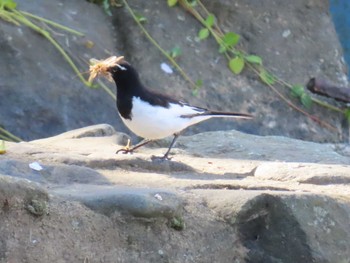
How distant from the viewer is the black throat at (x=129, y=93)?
5.23 meters

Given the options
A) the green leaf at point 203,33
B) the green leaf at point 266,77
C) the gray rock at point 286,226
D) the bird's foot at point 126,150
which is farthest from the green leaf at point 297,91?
the gray rock at point 286,226

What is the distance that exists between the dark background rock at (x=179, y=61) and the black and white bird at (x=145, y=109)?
1.40 metres

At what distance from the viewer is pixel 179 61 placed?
7445 mm

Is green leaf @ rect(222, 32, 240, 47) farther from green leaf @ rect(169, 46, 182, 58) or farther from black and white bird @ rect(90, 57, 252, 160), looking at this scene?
black and white bird @ rect(90, 57, 252, 160)

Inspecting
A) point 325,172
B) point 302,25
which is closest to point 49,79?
point 302,25

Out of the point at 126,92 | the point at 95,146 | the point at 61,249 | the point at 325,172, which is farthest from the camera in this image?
the point at 126,92

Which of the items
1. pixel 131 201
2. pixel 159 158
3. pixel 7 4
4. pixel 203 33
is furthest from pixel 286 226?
pixel 203 33

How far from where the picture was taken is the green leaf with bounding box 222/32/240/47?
7.57m

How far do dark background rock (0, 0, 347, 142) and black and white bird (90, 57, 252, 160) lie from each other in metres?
1.40

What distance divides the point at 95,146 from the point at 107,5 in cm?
275

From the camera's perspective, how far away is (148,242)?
3455mm

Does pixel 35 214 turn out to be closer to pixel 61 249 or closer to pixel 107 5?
pixel 61 249

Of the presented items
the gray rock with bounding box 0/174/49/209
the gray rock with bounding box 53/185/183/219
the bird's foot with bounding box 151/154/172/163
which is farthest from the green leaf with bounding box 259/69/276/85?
the gray rock with bounding box 0/174/49/209

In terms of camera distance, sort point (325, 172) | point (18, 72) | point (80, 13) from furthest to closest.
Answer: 1. point (80, 13)
2. point (18, 72)
3. point (325, 172)
